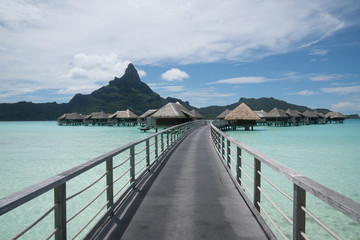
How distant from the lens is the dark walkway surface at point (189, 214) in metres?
3.20

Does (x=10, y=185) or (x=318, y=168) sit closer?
(x=10, y=185)

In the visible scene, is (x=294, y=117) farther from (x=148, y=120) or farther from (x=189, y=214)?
(x=189, y=214)

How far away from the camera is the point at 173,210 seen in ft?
13.2

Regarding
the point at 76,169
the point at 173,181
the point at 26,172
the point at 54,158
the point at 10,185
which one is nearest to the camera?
the point at 76,169

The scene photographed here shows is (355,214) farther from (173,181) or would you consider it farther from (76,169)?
(173,181)

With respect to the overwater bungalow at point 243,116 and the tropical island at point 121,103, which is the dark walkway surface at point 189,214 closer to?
the overwater bungalow at point 243,116

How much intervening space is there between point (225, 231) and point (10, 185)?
12156 mm

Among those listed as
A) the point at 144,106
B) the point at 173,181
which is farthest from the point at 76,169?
the point at 144,106

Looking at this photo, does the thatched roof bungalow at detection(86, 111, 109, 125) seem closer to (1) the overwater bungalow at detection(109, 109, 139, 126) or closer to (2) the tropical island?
(1) the overwater bungalow at detection(109, 109, 139, 126)

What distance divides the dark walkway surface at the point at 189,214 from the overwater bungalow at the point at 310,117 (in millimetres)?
82663

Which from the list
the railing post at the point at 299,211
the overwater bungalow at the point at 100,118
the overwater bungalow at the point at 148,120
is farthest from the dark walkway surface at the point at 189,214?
the overwater bungalow at the point at 100,118

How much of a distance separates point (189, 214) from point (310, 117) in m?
90.5

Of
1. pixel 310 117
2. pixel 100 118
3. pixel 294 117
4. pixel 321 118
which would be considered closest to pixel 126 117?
pixel 100 118

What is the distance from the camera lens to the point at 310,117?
8256 centimetres
